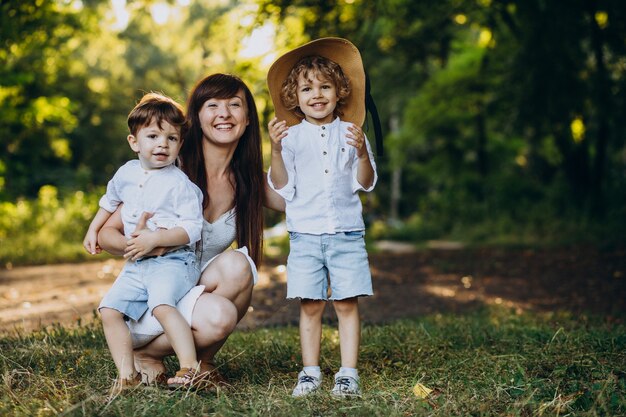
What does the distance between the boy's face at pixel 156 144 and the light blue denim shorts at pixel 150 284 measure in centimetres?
43

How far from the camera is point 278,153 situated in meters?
3.50

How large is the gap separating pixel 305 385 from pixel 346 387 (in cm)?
20

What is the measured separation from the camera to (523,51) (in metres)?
10.9

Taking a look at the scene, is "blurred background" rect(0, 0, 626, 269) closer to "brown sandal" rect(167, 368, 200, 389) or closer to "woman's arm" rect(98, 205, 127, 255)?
"woman's arm" rect(98, 205, 127, 255)

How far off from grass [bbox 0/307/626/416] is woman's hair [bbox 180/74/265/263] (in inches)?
24.5

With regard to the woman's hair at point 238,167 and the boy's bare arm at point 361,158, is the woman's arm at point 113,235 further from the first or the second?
the boy's bare arm at point 361,158

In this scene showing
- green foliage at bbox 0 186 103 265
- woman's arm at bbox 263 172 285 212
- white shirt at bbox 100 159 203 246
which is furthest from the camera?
green foliage at bbox 0 186 103 265

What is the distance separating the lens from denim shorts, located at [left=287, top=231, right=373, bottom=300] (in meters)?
3.47

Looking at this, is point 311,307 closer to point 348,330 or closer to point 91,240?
point 348,330

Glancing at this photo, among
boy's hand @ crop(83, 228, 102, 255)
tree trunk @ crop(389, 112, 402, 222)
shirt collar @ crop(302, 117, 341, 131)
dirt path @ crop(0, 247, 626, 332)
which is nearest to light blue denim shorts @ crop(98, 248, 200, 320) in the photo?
boy's hand @ crop(83, 228, 102, 255)

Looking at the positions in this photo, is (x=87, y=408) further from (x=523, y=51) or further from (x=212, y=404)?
(x=523, y=51)

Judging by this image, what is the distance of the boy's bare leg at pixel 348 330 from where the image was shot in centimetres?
Result: 344

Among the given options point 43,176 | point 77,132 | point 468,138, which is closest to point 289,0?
point 468,138

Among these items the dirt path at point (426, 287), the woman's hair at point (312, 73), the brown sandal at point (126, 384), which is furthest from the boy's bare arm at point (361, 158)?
the dirt path at point (426, 287)
